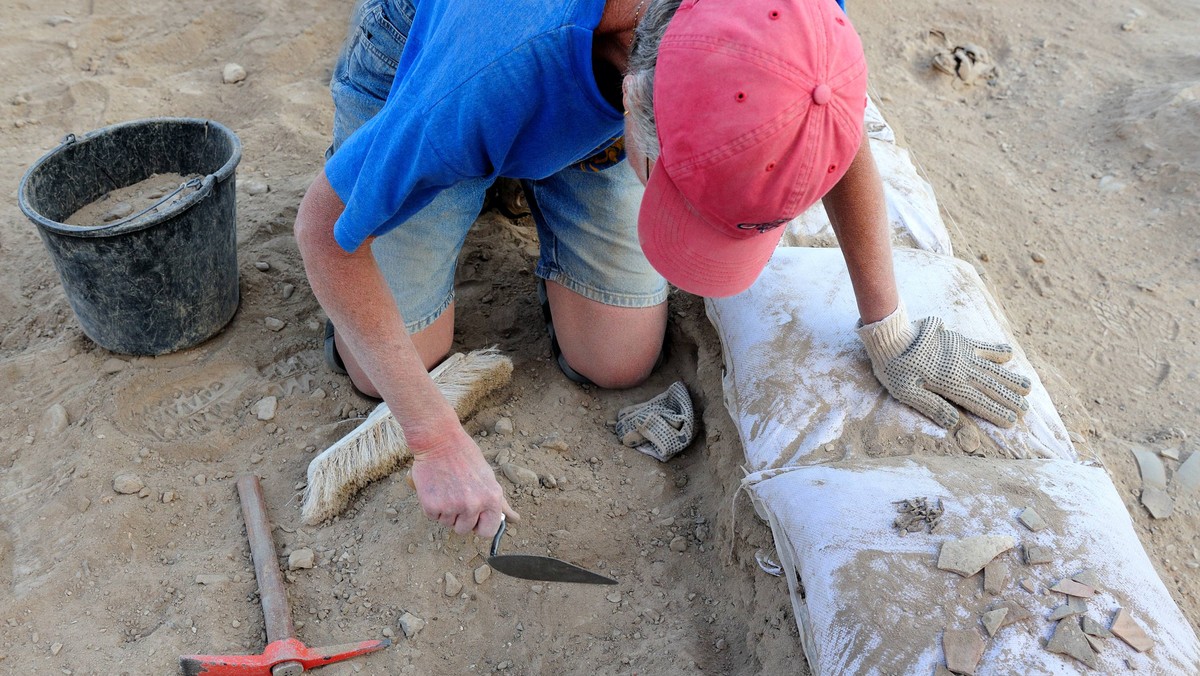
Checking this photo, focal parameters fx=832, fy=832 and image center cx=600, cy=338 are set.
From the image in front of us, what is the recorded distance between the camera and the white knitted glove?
1.74 m

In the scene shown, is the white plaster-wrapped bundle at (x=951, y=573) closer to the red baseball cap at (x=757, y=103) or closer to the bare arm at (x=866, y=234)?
the bare arm at (x=866, y=234)

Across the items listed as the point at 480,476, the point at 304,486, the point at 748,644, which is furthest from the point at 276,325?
the point at 748,644

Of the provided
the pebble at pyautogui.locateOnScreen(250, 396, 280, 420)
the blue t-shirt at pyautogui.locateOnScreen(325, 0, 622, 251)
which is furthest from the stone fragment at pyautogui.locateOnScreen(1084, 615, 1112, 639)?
the pebble at pyautogui.locateOnScreen(250, 396, 280, 420)

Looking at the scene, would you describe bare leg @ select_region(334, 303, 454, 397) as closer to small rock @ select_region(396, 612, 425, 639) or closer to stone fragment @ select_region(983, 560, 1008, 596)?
small rock @ select_region(396, 612, 425, 639)

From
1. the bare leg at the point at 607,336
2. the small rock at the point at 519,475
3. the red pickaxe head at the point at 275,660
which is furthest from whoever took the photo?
the bare leg at the point at 607,336

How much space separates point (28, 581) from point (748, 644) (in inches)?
61.2

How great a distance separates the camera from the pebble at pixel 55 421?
6.95ft

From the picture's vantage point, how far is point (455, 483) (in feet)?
5.23

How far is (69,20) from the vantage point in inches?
137

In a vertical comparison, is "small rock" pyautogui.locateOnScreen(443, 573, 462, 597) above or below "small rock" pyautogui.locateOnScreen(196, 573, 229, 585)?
below

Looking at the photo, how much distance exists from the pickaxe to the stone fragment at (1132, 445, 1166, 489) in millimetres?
1872

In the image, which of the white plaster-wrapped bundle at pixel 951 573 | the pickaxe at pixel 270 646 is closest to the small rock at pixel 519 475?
the pickaxe at pixel 270 646

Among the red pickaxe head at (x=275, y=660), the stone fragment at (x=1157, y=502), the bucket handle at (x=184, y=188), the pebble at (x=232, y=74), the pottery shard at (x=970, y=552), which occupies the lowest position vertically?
the stone fragment at (x=1157, y=502)

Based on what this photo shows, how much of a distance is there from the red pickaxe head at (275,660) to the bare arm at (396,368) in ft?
1.17
